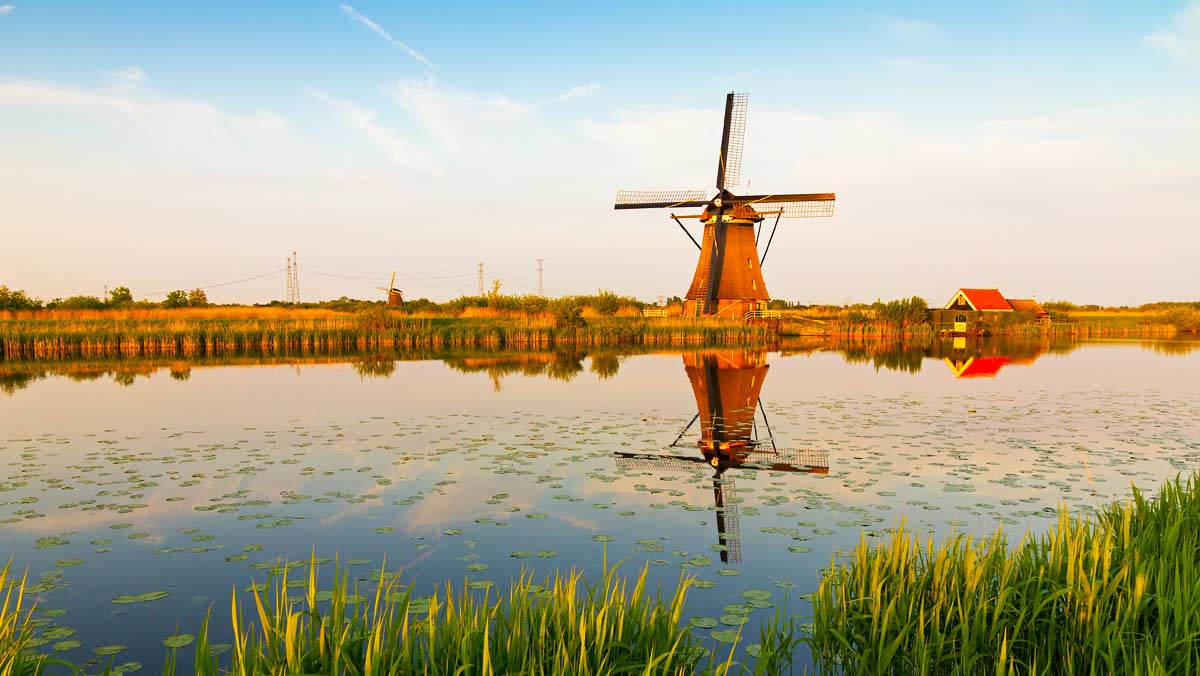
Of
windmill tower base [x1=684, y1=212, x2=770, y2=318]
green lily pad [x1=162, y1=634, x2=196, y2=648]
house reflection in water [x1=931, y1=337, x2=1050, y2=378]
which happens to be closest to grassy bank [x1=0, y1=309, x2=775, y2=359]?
windmill tower base [x1=684, y1=212, x2=770, y2=318]

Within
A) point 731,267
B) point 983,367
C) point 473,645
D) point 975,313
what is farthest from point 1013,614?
point 975,313

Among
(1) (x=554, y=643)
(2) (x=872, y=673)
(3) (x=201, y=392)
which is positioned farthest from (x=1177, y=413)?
(3) (x=201, y=392)

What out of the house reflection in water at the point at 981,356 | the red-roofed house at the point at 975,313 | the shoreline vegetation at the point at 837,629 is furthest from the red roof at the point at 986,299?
the shoreline vegetation at the point at 837,629

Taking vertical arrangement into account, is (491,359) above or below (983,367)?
above

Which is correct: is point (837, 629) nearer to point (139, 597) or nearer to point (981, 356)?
point (139, 597)

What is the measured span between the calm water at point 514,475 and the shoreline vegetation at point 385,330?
1042 cm

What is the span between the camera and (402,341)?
104 ft

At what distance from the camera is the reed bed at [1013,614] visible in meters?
3.50

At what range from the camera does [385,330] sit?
31312 millimetres

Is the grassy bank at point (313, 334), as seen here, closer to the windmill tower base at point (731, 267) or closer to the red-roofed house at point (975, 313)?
the windmill tower base at point (731, 267)

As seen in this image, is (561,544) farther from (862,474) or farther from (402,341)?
(402,341)

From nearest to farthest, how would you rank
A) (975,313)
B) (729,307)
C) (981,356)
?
(981,356) → (729,307) → (975,313)

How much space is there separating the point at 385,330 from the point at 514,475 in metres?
24.1

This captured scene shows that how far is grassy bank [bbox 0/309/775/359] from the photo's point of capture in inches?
1093
